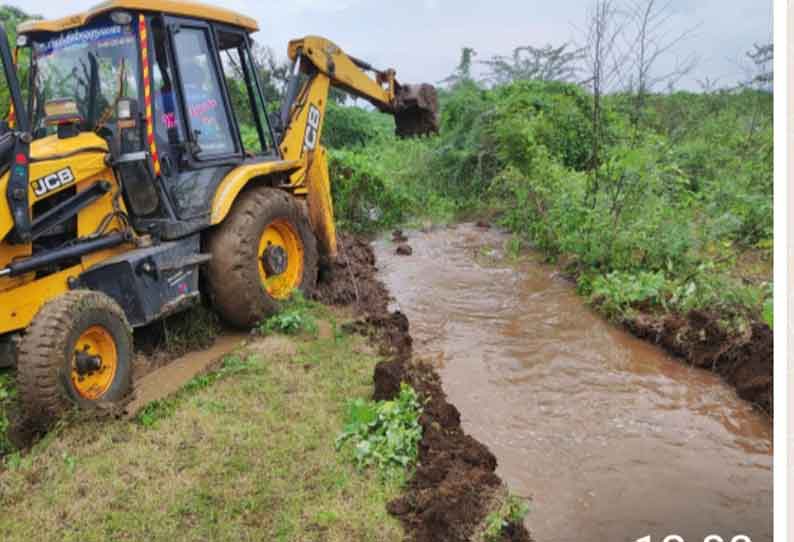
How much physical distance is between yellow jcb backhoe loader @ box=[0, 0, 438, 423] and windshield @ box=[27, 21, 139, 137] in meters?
0.01

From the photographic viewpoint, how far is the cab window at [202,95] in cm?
541

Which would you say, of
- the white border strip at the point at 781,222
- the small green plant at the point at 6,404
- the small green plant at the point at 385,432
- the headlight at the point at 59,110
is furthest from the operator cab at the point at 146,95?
the white border strip at the point at 781,222

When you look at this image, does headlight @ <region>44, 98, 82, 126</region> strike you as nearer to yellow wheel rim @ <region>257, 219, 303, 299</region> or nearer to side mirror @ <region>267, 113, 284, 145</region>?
yellow wheel rim @ <region>257, 219, 303, 299</region>

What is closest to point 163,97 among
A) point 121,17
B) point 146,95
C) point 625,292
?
point 146,95

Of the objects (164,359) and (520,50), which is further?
(520,50)

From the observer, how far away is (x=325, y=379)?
15.7ft

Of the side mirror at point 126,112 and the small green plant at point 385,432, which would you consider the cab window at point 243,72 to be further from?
the small green plant at point 385,432

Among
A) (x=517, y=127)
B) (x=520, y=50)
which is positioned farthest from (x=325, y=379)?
(x=520, y=50)

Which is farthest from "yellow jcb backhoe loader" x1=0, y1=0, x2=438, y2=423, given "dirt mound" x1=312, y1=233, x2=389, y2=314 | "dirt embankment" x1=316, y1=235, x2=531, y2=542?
"dirt embankment" x1=316, y1=235, x2=531, y2=542

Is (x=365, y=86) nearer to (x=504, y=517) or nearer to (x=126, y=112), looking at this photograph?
(x=126, y=112)

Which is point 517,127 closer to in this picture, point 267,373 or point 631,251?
point 631,251

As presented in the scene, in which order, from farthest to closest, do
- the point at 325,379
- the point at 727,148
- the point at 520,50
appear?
the point at 520,50, the point at 727,148, the point at 325,379

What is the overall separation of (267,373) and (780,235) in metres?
3.56

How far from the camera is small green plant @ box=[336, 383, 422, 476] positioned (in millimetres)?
3598
